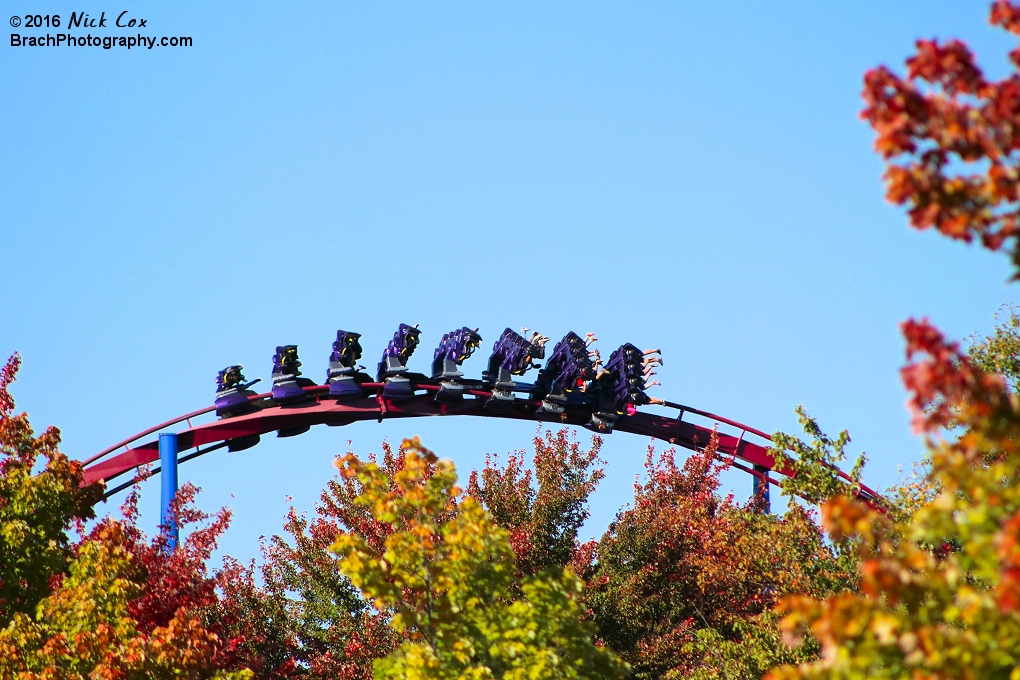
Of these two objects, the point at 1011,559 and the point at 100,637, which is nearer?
the point at 1011,559

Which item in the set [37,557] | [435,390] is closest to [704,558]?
[435,390]

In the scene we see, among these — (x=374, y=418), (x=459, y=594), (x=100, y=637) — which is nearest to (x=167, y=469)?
(x=374, y=418)

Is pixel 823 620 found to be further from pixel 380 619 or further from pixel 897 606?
pixel 380 619

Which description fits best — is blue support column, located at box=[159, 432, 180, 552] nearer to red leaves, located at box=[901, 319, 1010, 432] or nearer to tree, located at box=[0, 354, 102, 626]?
tree, located at box=[0, 354, 102, 626]

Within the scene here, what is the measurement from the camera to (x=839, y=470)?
1634 cm

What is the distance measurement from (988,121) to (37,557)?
13.4 metres

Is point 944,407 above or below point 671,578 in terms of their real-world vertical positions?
below

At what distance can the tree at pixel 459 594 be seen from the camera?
11758mm

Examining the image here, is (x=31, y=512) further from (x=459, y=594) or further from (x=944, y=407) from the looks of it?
(x=944, y=407)

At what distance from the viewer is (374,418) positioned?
78.7 ft

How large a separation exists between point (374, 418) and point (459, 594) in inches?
470

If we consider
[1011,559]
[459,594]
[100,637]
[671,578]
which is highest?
[671,578]

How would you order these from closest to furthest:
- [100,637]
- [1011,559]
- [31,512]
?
[1011,559], [100,637], [31,512]

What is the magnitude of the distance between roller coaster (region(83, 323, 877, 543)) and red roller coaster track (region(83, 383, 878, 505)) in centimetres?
2
